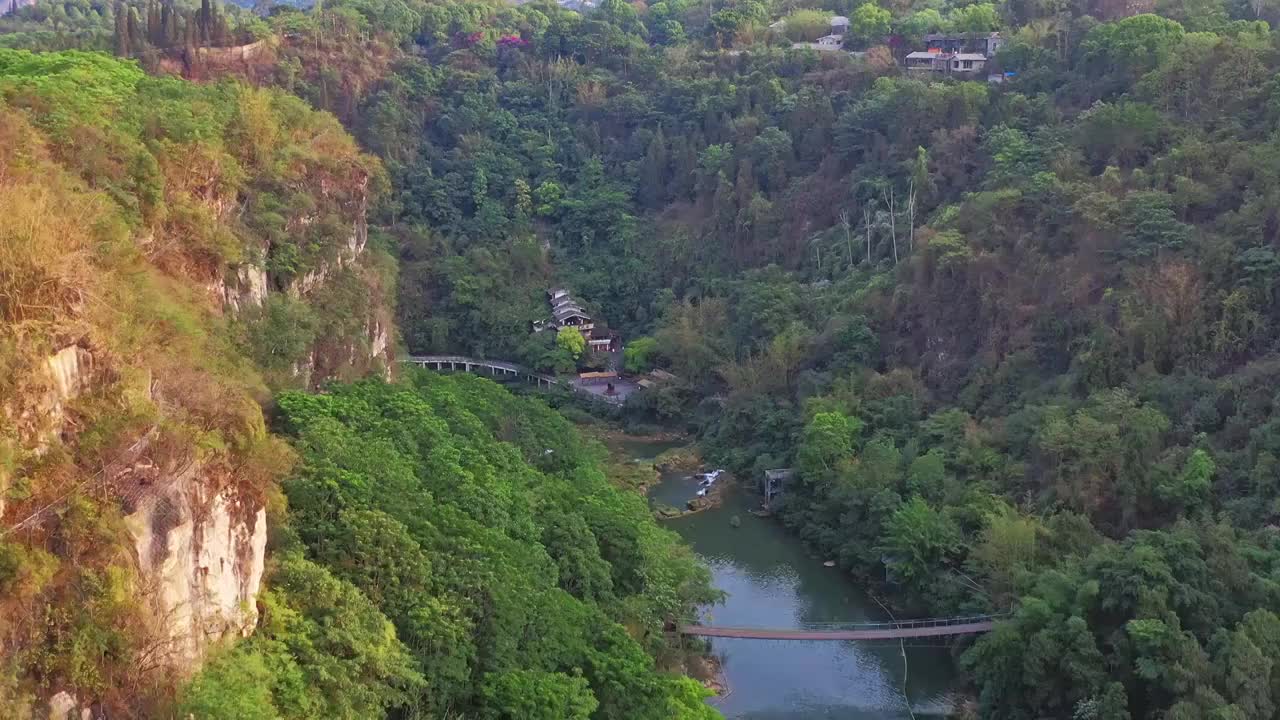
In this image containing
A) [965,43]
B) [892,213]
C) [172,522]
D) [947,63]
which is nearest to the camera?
[172,522]

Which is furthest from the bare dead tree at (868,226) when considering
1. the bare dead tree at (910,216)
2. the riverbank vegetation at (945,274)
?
the bare dead tree at (910,216)

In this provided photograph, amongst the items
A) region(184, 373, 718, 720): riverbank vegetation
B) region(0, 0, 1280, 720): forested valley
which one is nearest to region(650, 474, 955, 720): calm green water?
region(0, 0, 1280, 720): forested valley

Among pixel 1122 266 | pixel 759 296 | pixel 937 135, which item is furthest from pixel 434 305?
pixel 1122 266

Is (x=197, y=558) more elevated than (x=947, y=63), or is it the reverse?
(x=947, y=63)

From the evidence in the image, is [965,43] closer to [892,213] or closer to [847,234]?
[892,213]

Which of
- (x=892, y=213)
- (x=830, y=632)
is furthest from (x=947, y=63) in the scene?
(x=830, y=632)

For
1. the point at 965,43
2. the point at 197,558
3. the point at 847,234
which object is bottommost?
the point at 847,234

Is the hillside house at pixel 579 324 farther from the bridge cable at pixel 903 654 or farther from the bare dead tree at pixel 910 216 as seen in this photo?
the bridge cable at pixel 903 654

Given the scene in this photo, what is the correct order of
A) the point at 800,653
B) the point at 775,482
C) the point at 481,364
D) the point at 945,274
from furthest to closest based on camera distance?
the point at 481,364 → the point at 945,274 → the point at 775,482 → the point at 800,653
